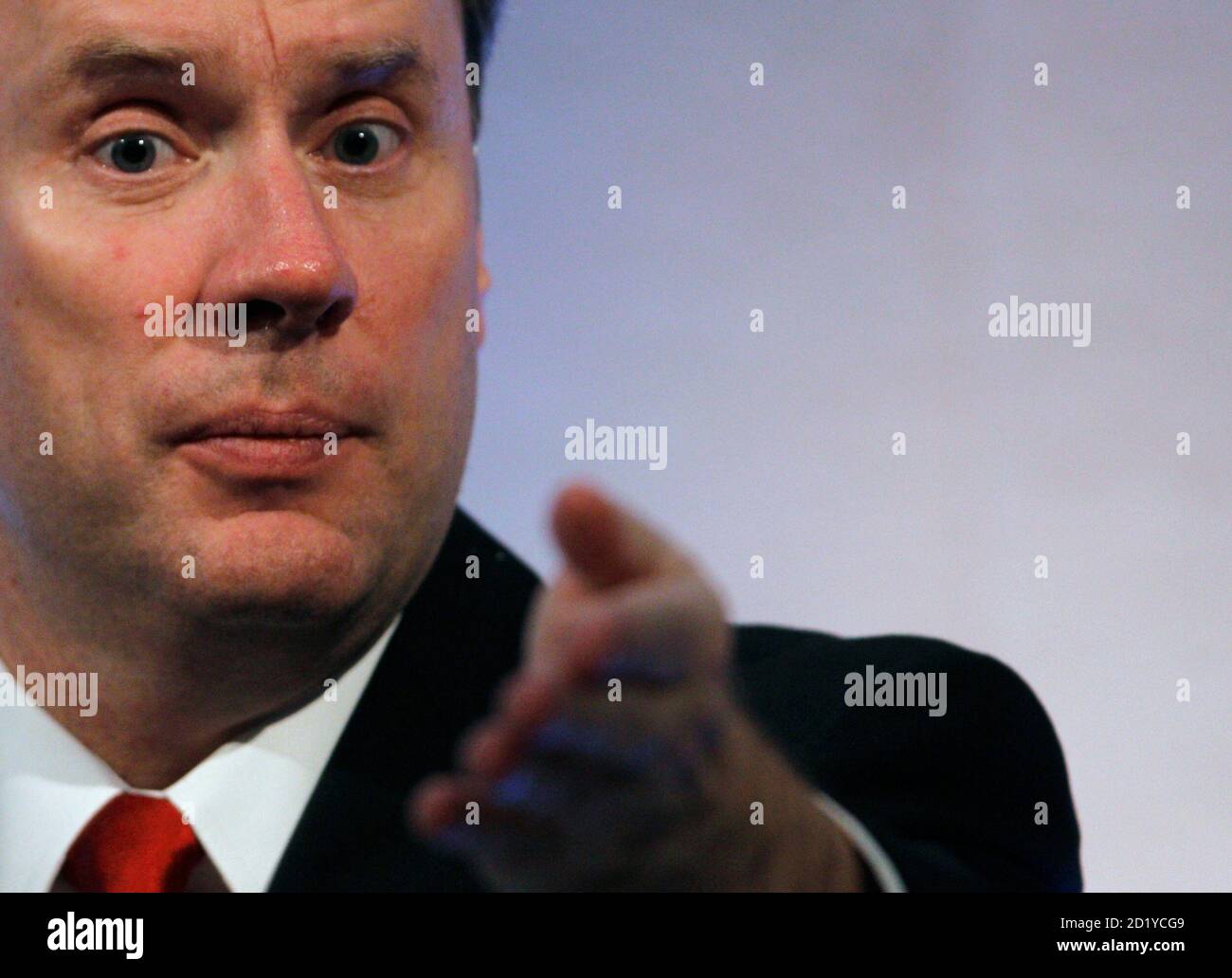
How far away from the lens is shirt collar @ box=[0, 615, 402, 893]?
1.40 metres

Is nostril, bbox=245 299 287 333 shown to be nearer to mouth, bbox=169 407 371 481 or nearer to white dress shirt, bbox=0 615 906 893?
mouth, bbox=169 407 371 481

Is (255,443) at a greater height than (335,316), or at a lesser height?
lesser

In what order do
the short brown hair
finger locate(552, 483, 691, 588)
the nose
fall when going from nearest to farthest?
finger locate(552, 483, 691, 588)
the nose
the short brown hair

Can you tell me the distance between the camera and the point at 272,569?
52.1 inches

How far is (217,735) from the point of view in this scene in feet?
4.69

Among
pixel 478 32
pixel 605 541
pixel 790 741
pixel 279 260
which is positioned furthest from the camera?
pixel 478 32

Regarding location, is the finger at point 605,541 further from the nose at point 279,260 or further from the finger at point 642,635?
the nose at point 279,260

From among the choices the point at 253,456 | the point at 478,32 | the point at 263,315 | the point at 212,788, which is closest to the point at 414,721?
the point at 212,788

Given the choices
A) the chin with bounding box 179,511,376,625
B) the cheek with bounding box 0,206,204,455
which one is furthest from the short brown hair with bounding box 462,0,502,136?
the chin with bounding box 179,511,376,625

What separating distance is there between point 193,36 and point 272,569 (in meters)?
0.49

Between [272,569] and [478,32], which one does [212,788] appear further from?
[478,32]

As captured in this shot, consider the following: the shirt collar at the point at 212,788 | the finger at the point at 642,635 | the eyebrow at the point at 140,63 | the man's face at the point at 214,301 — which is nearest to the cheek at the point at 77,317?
the man's face at the point at 214,301

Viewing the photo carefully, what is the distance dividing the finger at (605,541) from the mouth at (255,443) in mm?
515

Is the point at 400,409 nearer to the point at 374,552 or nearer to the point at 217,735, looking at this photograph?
the point at 374,552
